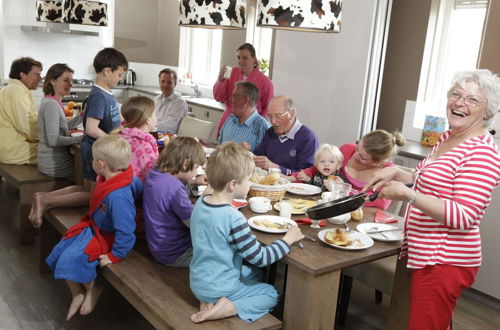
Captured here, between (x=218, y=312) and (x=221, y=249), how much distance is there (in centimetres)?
23

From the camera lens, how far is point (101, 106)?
3.20m

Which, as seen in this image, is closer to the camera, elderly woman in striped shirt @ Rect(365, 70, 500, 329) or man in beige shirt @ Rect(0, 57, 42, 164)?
elderly woman in striped shirt @ Rect(365, 70, 500, 329)

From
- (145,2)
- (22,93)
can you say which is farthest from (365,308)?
(145,2)

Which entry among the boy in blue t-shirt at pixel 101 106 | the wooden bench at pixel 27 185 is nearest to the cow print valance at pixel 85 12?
the boy in blue t-shirt at pixel 101 106

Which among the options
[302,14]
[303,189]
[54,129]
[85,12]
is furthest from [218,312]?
[85,12]

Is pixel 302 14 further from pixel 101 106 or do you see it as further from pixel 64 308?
pixel 64 308

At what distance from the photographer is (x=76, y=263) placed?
2.35m

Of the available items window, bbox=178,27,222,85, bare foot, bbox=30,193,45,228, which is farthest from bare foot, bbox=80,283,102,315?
window, bbox=178,27,222,85

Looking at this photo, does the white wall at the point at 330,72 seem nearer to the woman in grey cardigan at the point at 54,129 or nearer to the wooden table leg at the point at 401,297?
the woman in grey cardigan at the point at 54,129

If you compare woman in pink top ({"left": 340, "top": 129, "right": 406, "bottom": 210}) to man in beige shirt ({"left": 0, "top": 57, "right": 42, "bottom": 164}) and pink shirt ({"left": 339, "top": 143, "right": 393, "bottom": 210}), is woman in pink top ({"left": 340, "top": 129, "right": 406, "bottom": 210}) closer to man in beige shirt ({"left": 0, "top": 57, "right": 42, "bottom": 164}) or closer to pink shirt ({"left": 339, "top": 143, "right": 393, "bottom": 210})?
pink shirt ({"left": 339, "top": 143, "right": 393, "bottom": 210})

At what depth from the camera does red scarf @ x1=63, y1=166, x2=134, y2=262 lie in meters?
2.32

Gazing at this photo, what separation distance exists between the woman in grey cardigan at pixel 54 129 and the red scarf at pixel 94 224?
136 cm

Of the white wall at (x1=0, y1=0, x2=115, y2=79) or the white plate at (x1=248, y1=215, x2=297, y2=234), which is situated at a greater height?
the white wall at (x1=0, y1=0, x2=115, y2=79)

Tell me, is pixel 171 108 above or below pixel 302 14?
below
